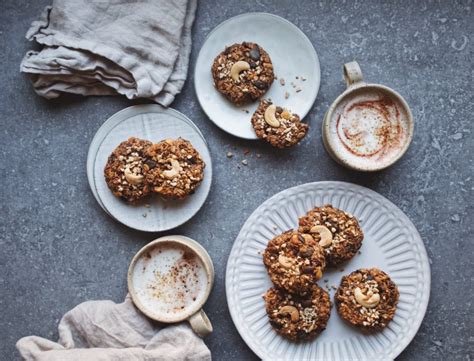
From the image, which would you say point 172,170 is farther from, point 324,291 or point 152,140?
point 324,291

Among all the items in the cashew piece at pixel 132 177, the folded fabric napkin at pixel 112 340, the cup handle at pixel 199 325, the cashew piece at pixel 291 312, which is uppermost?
the cashew piece at pixel 132 177

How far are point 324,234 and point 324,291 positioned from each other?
22 centimetres

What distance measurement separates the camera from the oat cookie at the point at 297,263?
2096 millimetres

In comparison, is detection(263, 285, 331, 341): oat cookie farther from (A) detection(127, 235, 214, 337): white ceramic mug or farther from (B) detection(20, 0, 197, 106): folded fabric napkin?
(B) detection(20, 0, 197, 106): folded fabric napkin

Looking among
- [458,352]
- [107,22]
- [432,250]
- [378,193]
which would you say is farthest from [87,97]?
[458,352]

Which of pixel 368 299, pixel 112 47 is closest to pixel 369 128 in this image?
pixel 368 299

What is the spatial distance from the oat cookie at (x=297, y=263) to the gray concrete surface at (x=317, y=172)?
→ 9.6 inches

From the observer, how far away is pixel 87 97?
2352 millimetres

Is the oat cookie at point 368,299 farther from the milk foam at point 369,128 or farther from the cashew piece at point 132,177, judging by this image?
the cashew piece at point 132,177

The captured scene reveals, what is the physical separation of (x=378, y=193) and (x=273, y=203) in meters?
0.39

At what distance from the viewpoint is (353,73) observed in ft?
6.99

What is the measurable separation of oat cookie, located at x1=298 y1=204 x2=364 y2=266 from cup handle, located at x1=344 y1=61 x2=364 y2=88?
0.45 metres

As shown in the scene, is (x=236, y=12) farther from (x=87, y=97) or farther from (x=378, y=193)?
(x=378, y=193)

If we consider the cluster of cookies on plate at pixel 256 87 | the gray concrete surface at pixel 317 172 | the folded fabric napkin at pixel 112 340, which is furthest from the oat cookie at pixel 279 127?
the folded fabric napkin at pixel 112 340
